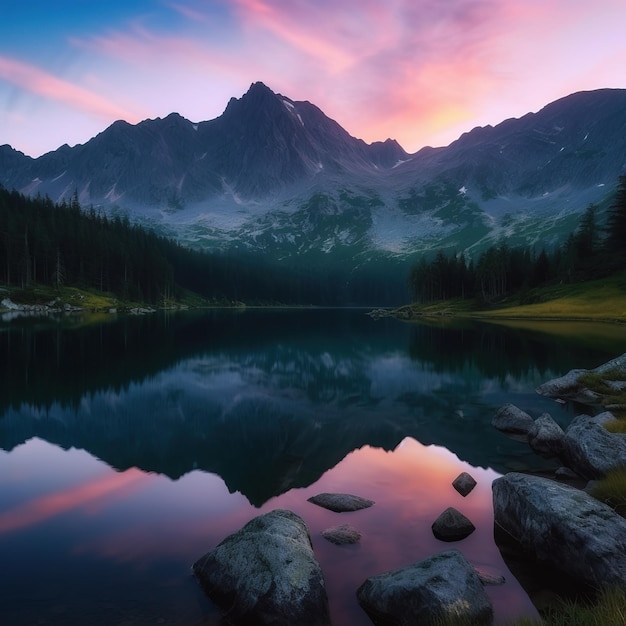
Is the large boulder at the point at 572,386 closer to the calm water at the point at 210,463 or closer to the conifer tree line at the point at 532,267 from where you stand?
the calm water at the point at 210,463

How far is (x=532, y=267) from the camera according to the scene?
154875 mm

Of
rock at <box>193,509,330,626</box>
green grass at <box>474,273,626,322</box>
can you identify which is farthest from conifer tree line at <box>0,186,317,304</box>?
rock at <box>193,509,330,626</box>

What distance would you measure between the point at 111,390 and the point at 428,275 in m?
164

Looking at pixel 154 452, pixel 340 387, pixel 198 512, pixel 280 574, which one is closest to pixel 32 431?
pixel 154 452

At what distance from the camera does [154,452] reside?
2408cm

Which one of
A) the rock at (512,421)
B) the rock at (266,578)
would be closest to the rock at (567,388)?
the rock at (512,421)

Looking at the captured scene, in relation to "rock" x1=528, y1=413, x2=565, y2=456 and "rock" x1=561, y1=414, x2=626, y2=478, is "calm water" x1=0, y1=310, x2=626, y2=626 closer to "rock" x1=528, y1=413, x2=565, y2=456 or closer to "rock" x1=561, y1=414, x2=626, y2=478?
"rock" x1=528, y1=413, x2=565, y2=456

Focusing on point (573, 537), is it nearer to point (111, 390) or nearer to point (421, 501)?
point (421, 501)

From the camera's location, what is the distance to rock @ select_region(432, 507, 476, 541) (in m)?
14.8

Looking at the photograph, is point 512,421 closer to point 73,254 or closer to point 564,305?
point 564,305

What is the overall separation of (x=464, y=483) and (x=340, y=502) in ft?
18.8

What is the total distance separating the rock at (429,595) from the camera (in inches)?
388

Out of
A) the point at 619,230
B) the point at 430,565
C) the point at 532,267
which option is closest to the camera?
the point at 430,565

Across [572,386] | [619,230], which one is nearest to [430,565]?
[572,386]
